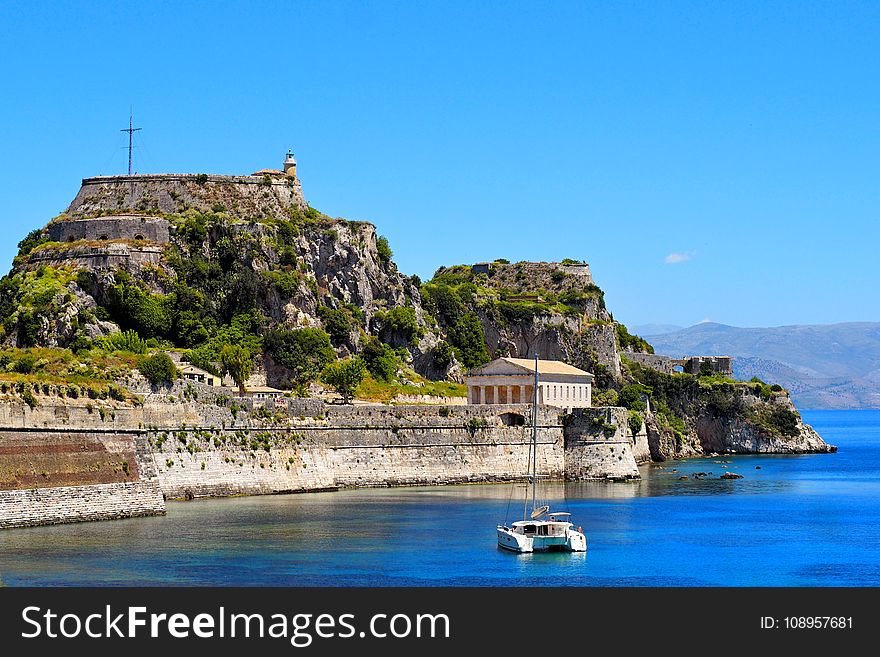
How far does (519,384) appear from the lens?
97.2 meters

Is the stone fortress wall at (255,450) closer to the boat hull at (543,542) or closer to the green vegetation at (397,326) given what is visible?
the boat hull at (543,542)

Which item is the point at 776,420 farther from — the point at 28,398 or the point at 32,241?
the point at 28,398

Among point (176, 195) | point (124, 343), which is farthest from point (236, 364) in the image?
point (176, 195)

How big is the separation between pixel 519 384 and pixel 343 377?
10983 mm

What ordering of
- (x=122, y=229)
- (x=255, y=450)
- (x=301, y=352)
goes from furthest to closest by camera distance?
(x=122, y=229), (x=301, y=352), (x=255, y=450)

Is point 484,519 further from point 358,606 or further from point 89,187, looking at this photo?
point 89,187

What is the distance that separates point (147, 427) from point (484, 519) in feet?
49.0

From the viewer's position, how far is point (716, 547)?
6153 cm

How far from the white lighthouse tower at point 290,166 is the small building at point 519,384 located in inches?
1008

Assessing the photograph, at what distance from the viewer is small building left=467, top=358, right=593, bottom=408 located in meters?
96.8

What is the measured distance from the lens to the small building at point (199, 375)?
89.8 m

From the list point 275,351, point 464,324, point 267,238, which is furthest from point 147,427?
point 464,324

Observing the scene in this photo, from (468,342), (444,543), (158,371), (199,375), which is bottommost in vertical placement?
(444,543)

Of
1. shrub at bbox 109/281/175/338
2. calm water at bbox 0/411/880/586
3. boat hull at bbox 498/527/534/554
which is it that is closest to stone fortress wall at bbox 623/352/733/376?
shrub at bbox 109/281/175/338
